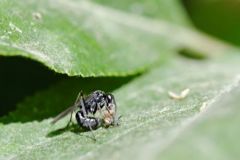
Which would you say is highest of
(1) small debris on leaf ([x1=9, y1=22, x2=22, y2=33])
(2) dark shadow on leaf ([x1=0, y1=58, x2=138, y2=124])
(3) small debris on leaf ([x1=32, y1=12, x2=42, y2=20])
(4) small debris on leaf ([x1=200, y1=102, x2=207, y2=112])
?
(1) small debris on leaf ([x1=9, y1=22, x2=22, y2=33])

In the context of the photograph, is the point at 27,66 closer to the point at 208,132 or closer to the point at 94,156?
the point at 94,156

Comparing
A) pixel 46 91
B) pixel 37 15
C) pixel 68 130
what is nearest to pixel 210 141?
pixel 68 130

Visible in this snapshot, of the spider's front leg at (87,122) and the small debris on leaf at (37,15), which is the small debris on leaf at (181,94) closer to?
the spider's front leg at (87,122)

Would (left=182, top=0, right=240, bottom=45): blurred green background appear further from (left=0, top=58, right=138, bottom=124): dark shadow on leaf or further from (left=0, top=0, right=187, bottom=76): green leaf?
(left=0, top=58, right=138, bottom=124): dark shadow on leaf

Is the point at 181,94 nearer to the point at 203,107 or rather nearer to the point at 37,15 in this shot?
the point at 203,107

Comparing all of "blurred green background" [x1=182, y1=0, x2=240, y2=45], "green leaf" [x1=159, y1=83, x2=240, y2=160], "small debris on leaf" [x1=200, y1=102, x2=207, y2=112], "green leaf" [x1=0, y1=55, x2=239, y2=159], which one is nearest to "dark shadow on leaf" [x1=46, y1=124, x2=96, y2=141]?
"green leaf" [x1=0, y1=55, x2=239, y2=159]

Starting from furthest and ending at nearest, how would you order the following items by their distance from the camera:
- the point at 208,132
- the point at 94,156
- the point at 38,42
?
the point at 38,42, the point at 94,156, the point at 208,132

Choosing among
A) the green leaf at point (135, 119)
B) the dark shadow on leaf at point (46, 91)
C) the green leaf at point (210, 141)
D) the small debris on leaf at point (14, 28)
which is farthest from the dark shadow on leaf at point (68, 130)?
the green leaf at point (210, 141)

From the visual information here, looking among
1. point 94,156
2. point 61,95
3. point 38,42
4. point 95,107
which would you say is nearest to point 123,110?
point 95,107
